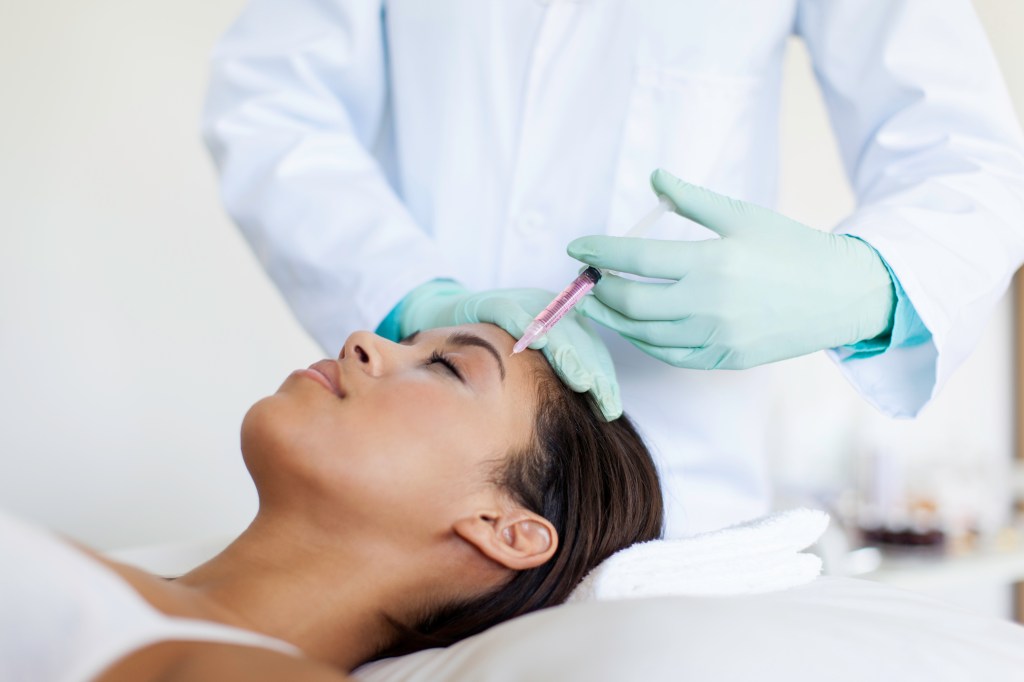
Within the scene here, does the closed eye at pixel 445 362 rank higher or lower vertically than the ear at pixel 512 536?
higher

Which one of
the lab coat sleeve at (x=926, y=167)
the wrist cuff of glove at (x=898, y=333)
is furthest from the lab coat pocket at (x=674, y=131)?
the wrist cuff of glove at (x=898, y=333)

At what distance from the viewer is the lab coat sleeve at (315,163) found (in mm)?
1286

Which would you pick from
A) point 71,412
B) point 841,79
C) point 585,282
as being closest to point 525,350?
point 585,282

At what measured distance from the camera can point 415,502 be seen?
99 cm

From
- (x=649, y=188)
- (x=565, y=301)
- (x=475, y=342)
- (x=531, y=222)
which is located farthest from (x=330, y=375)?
(x=649, y=188)

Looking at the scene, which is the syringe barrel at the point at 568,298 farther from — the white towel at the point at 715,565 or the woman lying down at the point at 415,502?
the white towel at the point at 715,565

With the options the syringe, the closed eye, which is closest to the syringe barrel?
the syringe

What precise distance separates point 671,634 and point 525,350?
0.46 m

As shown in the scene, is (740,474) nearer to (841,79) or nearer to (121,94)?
(841,79)

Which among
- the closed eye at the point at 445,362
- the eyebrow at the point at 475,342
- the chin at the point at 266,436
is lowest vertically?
the chin at the point at 266,436

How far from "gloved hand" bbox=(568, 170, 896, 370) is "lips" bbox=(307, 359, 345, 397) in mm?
294

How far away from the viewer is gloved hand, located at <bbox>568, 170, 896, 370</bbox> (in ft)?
3.35

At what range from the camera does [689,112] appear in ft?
4.10

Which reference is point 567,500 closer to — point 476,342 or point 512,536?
point 512,536
